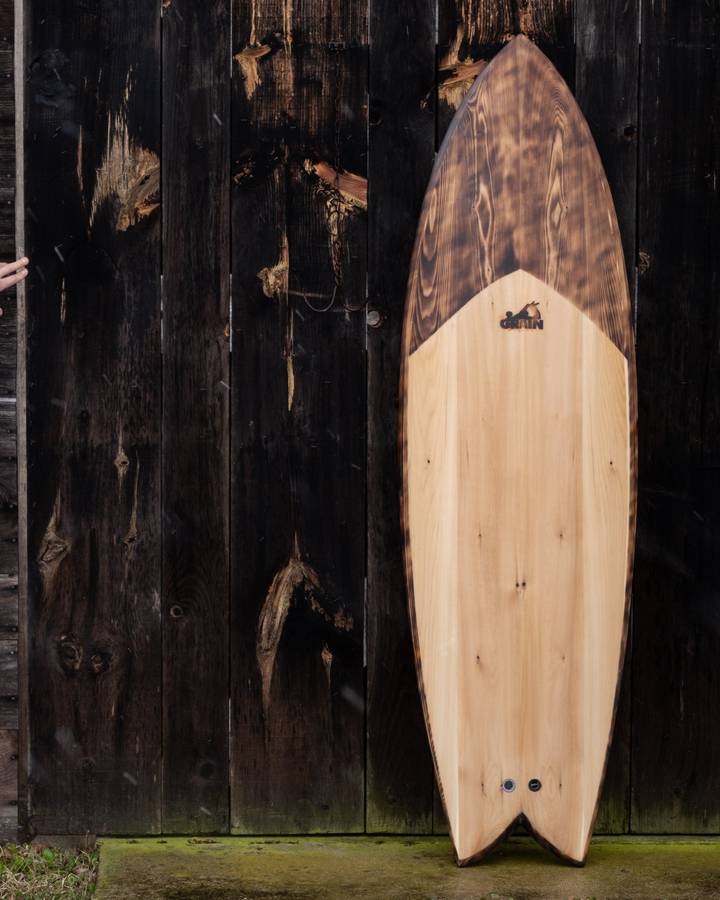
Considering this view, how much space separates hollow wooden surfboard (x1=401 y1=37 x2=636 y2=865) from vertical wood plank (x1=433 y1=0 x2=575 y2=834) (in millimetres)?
91

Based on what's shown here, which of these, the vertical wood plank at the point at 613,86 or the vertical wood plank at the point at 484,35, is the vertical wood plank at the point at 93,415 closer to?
the vertical wood plank at the point at 484,35

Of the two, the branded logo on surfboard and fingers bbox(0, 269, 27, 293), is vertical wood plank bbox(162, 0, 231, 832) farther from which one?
the branded logo on surfboard

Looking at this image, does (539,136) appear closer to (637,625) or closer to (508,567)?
(508,567)

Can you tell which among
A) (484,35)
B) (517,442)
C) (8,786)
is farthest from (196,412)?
(484,35)

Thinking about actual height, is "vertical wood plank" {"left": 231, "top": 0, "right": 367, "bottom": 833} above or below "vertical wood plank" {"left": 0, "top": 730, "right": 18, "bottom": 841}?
above

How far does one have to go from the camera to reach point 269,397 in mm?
2260

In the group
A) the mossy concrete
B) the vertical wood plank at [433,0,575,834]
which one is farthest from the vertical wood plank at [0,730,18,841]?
the vertical wood plank at [433,0,575,834]

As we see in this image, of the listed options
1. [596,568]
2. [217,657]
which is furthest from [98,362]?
[596,568]

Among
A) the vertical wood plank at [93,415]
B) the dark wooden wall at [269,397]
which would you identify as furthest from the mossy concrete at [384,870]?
the vertical wood plank at [93,415]

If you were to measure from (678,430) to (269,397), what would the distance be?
974 millimetres

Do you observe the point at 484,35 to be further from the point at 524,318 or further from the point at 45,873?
the point at 45,873

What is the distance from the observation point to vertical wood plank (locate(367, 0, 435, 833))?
2215 mm

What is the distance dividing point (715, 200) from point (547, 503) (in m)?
0.83

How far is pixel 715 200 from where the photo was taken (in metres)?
2.26
